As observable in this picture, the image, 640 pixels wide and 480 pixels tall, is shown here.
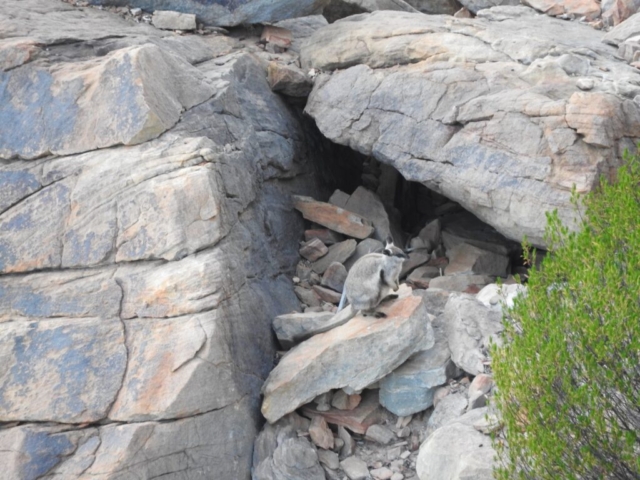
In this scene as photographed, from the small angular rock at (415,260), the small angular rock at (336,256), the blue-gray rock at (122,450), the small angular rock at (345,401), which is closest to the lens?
the blue-gray rock at (122,450)

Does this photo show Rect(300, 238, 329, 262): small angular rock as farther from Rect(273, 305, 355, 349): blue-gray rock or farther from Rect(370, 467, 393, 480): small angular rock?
Rect(370, 467, 393, 480): small angular rock

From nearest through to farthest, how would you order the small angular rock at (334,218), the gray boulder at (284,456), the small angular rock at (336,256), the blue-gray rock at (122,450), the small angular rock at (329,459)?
the blue-gray rock at (122,450) → the gray boulder at (284,456) → the small angular rock at (329,459) → the small angular rock at (336,256) → the small angular rock at (334,218)

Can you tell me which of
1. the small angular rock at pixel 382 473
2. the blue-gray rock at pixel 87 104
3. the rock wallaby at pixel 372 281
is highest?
the blue-gray rock at pixel 87 104

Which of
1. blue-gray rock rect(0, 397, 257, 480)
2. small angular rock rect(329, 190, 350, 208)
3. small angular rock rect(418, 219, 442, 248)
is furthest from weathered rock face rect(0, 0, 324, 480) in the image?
Answer: small angular rock rect(418, 219, 442, 248)

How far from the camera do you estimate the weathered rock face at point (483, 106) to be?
9094 mm

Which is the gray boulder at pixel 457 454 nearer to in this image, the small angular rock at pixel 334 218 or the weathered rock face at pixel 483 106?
the weathered rock face at pixel 483 106

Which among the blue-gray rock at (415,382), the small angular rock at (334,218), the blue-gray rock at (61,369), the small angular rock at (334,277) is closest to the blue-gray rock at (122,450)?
the blue-gray rock at (61,369)

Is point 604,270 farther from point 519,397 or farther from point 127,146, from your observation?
point 127,146

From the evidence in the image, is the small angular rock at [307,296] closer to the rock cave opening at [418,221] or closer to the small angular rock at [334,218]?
the rock cave opening at [418,221]

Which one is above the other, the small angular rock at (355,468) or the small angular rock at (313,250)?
the small angular rock at (313,250)

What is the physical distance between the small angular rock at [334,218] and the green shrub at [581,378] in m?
5.22

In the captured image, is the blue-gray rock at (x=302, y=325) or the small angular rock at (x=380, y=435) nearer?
the small angular rock at (x=380, y=435)

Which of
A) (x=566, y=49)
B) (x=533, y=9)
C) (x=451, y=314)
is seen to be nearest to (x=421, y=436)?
(x=451, y=314)

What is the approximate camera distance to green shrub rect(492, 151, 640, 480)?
5.09m
